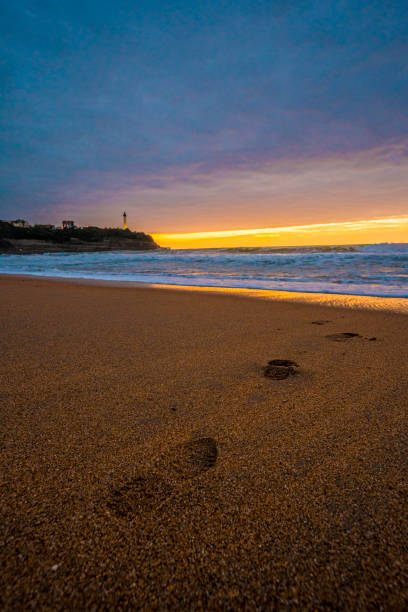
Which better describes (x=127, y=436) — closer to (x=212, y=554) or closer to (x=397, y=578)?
(x=212, y=554)

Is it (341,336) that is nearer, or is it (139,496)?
(139,496)

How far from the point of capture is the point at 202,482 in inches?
31.7

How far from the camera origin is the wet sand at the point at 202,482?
562 mm

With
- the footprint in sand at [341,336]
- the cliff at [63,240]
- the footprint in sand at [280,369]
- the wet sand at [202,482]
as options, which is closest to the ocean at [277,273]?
the footprint in sand at [341,336]

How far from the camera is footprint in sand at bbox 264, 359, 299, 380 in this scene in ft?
4.98

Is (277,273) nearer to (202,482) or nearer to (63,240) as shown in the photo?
(202,482)

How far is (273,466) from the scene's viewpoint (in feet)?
2.85

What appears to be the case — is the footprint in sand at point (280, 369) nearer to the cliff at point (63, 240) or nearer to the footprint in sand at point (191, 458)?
the footprint in sand at point (191, 458)

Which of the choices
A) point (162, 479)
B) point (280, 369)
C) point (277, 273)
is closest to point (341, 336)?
point (280, 369)

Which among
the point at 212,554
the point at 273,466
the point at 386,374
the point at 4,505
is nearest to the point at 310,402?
the point at 273,466

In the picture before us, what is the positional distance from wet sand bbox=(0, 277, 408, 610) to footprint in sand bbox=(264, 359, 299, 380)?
27mm

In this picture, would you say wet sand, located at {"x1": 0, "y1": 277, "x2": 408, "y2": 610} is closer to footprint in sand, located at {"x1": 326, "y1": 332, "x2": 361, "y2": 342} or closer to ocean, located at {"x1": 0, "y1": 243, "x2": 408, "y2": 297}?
footprint in sand, located at {"x1": 326, "y1": 332, "x2": 361, "y2": 342}

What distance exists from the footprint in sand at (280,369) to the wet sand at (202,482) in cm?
3

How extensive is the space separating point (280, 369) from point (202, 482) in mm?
903
